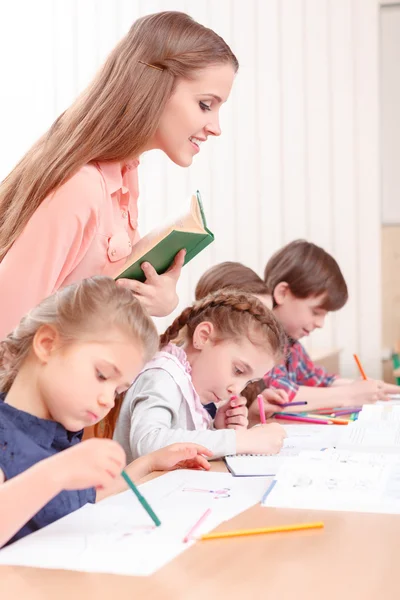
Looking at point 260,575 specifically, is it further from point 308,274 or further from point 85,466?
point 308,274

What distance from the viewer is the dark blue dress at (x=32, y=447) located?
1062 mm

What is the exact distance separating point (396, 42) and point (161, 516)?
3280 mm

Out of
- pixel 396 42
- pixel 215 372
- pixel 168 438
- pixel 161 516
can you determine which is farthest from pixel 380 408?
pixel 396 42

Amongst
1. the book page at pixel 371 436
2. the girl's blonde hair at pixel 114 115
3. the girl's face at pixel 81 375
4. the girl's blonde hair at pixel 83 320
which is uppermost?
the girl's blonde hair at pixel 114 115

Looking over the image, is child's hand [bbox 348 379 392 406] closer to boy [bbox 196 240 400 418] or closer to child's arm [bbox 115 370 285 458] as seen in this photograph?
boy [bbox 196 240 400 418]

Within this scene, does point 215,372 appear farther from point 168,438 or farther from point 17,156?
point 17,156

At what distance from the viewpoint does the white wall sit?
3.72 metres

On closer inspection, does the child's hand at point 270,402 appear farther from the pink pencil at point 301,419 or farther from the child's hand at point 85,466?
the child's hand at point 85,466

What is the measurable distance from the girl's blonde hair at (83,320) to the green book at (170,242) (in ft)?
1.20

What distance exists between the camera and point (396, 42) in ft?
12.5

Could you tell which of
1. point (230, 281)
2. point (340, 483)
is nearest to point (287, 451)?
point (340, 483)

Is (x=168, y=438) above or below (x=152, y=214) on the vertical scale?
below

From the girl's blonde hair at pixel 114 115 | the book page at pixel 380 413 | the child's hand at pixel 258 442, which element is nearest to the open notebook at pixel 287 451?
the child's hand at pixel 258 442

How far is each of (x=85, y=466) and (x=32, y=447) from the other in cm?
20
